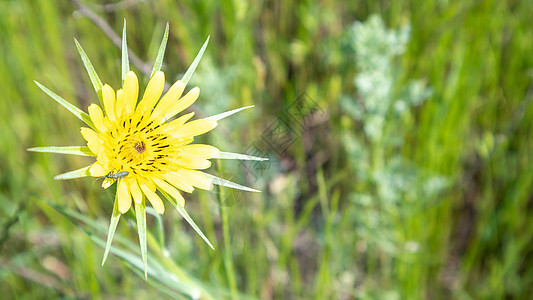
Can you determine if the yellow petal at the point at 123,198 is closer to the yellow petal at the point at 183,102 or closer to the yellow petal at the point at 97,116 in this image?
the yellow petal at the point at 97,116

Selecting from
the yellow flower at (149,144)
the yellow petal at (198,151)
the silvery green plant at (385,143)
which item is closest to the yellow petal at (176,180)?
the yellow flower at (149,144)

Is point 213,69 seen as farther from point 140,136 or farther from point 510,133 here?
point 510,133

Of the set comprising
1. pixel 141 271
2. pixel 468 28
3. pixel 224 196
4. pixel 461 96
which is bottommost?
pixel 141 271

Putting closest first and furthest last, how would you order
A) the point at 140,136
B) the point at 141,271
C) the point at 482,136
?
the point at 140,136
the point at 141,271
the point at 482,136

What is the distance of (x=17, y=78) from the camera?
339 cm

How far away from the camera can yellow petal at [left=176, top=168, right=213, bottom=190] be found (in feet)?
5.14

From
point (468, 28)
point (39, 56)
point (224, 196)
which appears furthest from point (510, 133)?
point (39, 56)

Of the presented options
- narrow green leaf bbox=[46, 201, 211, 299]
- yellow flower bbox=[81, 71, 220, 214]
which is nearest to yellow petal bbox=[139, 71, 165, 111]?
yellow flower bbox=[81, 71, 220, 214]

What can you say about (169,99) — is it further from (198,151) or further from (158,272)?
(158,272)

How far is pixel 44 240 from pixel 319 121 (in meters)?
2.24

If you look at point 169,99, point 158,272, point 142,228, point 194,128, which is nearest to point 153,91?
point 169,99

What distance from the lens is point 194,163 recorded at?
169cm

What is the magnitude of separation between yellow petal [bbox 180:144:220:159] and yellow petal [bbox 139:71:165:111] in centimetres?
20

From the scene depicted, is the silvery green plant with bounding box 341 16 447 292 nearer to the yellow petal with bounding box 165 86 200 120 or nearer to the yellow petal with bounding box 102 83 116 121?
the yellow petal with bounding box 165 86 200 120
